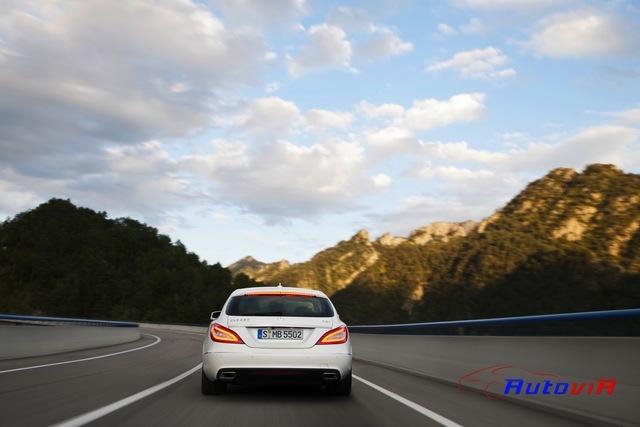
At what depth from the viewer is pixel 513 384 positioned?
913 cm

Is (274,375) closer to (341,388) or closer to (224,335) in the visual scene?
(224,335)

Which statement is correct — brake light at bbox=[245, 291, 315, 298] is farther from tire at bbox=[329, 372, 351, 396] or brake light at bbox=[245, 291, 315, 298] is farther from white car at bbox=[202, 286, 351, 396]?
tire at bbox=[329, 372, 351, 396]

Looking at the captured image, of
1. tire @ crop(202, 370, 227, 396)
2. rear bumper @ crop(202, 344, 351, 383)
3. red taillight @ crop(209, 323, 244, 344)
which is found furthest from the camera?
tire @ crop(202, 370, 227, 396)

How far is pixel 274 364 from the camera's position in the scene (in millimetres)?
8359

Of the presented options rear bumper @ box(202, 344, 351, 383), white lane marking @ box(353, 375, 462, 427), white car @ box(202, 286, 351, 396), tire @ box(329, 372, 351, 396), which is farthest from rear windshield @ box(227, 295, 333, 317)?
white lane marking @ box(353, 375, 462, 427)

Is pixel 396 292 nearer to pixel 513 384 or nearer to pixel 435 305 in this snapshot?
pixel 435 305

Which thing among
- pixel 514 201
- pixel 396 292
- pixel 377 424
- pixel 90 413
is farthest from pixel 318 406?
pixel 396 292

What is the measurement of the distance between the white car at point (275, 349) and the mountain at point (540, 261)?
89.9 metres

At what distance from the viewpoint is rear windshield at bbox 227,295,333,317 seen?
8938 mm

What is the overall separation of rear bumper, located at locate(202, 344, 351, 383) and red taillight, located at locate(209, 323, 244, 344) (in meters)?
0.15

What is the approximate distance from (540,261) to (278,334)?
4665 inches

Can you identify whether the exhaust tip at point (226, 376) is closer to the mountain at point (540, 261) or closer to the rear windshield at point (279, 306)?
the rear windshield at point (279, 306)

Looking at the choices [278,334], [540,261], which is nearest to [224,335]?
[278,334]

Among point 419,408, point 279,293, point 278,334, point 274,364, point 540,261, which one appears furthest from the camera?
point 540,261
